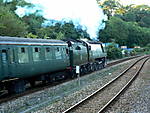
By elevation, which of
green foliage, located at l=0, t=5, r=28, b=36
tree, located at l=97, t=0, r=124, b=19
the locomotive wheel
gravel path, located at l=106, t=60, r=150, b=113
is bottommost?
gravel path, located at l=106, t=60, r=150, b=113

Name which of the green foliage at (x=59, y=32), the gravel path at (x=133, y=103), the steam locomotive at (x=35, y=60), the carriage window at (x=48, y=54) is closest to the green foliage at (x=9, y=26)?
the steam locomotive at (x=35, y=60)

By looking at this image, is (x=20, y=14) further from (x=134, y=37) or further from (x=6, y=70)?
(x=134, y=37)

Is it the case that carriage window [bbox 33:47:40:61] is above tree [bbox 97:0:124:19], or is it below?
below

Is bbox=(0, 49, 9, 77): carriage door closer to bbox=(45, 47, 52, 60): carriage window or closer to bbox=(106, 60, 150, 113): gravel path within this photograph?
bbox=(45, 47, 52, 60): carriage window

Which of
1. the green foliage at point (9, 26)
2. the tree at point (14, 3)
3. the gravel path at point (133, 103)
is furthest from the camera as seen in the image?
the tree at point (14, 3)

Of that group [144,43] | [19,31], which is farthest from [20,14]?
[144,43]

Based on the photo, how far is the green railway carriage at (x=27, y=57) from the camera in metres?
11.3

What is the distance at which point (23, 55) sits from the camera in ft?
41.2

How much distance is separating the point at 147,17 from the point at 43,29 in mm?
82085

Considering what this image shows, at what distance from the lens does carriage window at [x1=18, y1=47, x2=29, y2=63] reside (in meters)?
12.3

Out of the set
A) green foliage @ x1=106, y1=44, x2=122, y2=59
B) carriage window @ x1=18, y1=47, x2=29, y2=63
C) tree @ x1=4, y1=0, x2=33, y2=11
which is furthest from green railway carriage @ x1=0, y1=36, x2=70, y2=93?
green foliage @ x1=106, y1=44, x2=122, y2=59

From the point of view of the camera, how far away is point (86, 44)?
2214 centimetres

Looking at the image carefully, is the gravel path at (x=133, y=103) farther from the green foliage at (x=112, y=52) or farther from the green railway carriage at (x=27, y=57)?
the green foliage at (x=112, y=52)

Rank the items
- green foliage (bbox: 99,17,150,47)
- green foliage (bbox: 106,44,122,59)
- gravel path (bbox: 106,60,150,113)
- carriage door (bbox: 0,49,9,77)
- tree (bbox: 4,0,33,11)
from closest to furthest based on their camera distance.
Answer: gravel path (bbox: 106,60,150,113), carriage door (bbox: 0,49,9,77), tree (bbox: 4,0,33,11), green foliage (bbox: 106,44,122,59), green foliage (bbox: 99,17,150,47)
